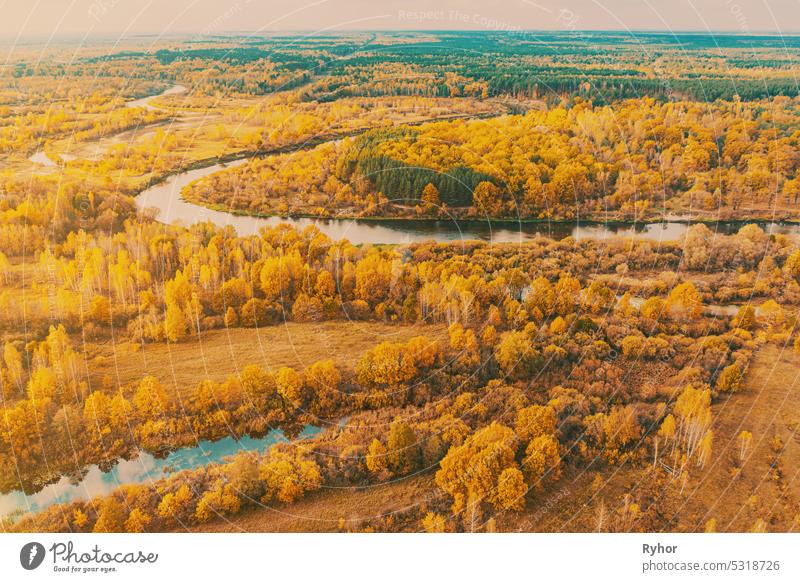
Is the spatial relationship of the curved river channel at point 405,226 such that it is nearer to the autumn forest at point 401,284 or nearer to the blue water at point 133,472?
Result: the autumn forest at point 401,284

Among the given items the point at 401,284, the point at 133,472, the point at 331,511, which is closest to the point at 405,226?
the point at 401,284

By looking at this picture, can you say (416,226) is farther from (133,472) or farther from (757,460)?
(757,460)

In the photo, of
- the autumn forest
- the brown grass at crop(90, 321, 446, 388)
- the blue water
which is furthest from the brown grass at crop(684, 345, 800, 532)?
the blue water

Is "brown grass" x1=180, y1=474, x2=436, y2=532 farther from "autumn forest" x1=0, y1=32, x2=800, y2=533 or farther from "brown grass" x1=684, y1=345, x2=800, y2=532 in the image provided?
"brown grass" x1=684, y1=345, x2=800, y2=532

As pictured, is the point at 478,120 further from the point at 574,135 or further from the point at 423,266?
the point at 423,266

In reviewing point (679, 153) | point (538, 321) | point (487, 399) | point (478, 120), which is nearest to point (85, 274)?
point (487, 399)

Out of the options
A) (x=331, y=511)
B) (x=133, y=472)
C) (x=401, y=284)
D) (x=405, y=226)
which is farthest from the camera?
(x=405, y=226)
